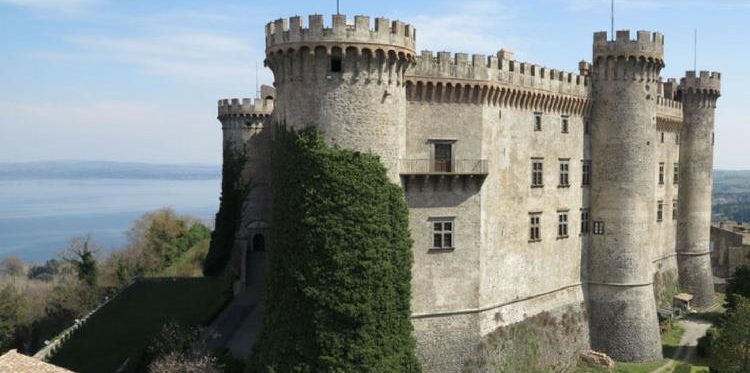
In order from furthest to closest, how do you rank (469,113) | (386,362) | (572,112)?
(572,112)
(469,113)
(386,362)

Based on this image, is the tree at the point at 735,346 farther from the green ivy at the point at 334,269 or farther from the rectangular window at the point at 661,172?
the green ivy at the point at 334,269

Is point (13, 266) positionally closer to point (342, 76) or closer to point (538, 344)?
point (538, 344)

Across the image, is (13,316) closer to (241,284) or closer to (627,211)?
(241,284)

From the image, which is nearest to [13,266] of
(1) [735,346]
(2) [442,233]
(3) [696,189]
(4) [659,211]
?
(4) [659,211]

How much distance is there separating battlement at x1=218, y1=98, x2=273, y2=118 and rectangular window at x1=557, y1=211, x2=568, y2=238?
2084 cm

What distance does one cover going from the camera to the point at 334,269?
974 inches

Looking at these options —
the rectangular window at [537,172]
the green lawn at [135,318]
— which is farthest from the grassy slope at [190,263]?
the rectangular window at [537,172]

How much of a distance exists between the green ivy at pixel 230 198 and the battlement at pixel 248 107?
8.24 feet

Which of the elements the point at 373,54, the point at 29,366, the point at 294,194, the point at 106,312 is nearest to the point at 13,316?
the point at 106,312

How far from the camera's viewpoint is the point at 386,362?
25.4 m

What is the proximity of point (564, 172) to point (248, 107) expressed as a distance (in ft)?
70.6

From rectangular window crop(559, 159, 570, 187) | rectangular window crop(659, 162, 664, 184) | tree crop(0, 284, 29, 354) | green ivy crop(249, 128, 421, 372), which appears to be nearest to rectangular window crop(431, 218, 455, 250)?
green ivy crop(249, 128, 421, 372)

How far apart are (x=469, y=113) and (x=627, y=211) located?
12.6 meters

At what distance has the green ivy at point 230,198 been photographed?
46469 mm
